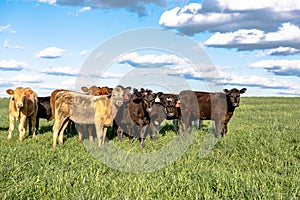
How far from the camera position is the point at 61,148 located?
34.9 feet

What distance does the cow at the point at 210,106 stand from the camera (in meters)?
14.1

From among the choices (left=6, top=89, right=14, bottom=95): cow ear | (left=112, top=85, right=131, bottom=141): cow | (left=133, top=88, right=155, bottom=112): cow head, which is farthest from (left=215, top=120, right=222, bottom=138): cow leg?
A: (left=6, top=89, right=14, bottom=95): cow ear

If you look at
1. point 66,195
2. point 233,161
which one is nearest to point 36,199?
point 66,195

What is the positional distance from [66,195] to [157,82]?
25.2ft

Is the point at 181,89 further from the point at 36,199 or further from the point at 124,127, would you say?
the point at 36,199

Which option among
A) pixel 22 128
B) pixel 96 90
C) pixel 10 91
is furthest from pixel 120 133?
pixel 10 91

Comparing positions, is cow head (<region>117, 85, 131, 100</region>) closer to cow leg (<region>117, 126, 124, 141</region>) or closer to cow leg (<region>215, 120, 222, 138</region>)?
cow leg (<region>117, 126, 124, 141</region>)

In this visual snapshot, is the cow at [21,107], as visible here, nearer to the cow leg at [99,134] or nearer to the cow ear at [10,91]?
the cow ear at [10,91]

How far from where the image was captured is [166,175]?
738 cm

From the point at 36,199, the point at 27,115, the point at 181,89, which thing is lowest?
the point at 36,199

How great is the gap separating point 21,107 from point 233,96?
8.14 meters

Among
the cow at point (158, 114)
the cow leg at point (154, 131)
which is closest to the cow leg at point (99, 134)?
the cow leg at point (154, 131)

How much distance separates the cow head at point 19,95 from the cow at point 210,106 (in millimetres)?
6415

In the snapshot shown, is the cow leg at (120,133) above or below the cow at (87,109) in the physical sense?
below
